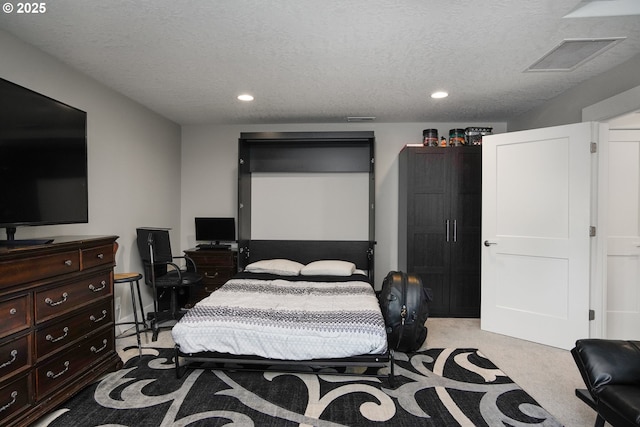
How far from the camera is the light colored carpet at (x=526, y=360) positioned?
2.18 meters

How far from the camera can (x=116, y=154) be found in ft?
11.5

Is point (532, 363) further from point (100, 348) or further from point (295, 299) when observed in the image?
point (100, 348)

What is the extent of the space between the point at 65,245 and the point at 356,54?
2466 mm

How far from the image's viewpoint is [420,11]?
80.5 inches

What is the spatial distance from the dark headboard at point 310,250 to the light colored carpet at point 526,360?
1.25 meters

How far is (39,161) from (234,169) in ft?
9.06

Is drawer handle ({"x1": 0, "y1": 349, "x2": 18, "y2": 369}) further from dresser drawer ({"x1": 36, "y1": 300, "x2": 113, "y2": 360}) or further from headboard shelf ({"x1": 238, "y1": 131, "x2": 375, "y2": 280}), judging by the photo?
headboard shelf ({"x1": 238, "y1": 131, "x2": 375, "y2": 280})

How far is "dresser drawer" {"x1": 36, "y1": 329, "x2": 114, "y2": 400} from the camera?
1937mm

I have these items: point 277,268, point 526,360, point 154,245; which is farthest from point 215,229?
point 526,360

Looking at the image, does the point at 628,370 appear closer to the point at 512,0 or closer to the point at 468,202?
the point at 512,0

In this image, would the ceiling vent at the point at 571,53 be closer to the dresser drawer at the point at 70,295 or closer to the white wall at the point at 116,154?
the dresser drawer at the point at 70,295

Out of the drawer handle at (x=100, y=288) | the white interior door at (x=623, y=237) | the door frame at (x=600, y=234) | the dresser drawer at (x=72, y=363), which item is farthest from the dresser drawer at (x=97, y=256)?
the white interior door at (x=623, y=237)

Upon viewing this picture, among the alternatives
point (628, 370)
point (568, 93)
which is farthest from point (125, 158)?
point (568, 93)
